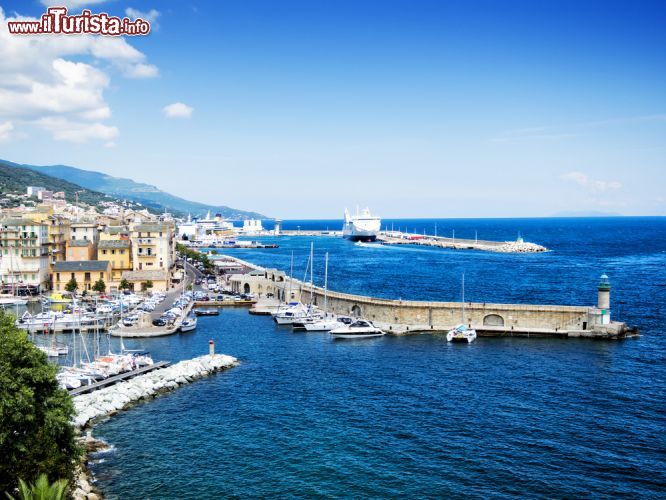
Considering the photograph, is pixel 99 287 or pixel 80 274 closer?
pixel 99 287

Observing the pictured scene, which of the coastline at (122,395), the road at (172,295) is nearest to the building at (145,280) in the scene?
the road at (172,295)

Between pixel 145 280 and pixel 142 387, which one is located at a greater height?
pixel 145 280

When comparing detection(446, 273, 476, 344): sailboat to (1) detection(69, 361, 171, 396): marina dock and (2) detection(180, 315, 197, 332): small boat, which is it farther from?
(2) detection(180, 315, 197, 332): small boat

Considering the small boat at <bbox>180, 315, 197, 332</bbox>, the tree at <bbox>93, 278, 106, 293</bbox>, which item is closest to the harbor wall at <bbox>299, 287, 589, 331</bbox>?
the small boat at <bbox>180, 315, 197, 332</bbox>

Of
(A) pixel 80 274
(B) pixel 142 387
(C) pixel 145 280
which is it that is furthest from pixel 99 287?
(B) pixel 142 387

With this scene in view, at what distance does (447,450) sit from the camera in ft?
98.9

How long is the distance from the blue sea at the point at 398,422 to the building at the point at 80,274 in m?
29.9

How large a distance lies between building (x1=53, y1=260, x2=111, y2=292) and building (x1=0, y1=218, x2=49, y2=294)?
10.3 ft

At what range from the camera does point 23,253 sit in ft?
268

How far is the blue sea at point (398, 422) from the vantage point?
26.9 meters

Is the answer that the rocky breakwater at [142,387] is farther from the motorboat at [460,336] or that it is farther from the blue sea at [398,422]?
the motorboat at [460,336]

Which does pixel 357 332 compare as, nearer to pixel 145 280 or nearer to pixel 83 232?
pixel 145 280

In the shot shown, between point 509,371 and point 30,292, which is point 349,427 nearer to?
point 509,371

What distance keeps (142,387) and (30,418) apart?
58.4 ft
